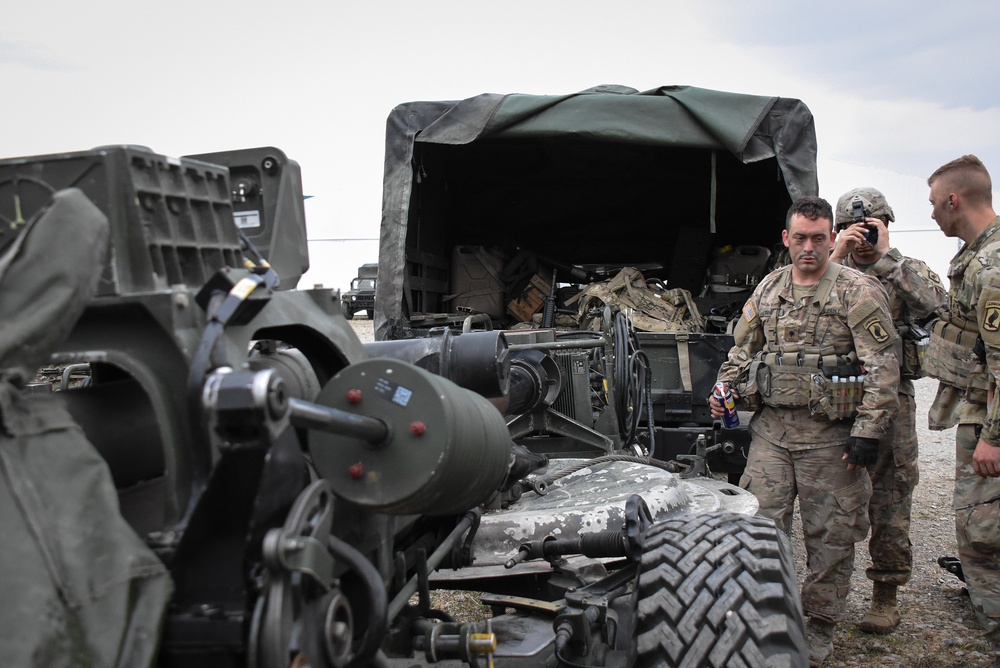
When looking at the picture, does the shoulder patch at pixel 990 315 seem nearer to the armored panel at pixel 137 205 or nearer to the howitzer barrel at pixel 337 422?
the howitzer barrel at pixel 337 422

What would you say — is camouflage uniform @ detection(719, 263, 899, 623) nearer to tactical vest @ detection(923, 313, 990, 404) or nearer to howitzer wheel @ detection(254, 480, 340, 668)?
tactical vest @ detection(923, 313, 990, 404)

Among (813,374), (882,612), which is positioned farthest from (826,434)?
(882,612)

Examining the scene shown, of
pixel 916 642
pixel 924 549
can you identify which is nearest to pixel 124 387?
pixel 916 642

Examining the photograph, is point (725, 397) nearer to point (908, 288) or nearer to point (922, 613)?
point (908, 288)

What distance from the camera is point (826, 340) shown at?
4332mm

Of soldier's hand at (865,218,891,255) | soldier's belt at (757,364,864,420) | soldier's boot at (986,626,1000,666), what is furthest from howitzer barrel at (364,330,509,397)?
soldier's hand at (865,218,891,255)

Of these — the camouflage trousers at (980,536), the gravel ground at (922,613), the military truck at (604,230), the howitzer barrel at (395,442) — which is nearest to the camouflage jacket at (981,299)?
the camouflage trousers at (980,536)

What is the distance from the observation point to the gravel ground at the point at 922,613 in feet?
14.0

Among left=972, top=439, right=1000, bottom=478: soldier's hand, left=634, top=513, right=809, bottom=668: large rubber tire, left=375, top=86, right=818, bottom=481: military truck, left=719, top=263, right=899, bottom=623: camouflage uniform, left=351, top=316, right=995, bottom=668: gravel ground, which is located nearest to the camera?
left=634, top=513, right=809, bottom=668: large rubber tire

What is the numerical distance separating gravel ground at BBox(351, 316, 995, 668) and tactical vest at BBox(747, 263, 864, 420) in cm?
114

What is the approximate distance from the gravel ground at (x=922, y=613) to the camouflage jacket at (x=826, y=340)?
1021 millimetres

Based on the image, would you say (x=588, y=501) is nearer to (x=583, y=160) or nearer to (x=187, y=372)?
(x=187, y=372)

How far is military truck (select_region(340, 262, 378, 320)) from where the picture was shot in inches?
765

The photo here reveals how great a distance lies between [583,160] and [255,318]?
6.46 meters
